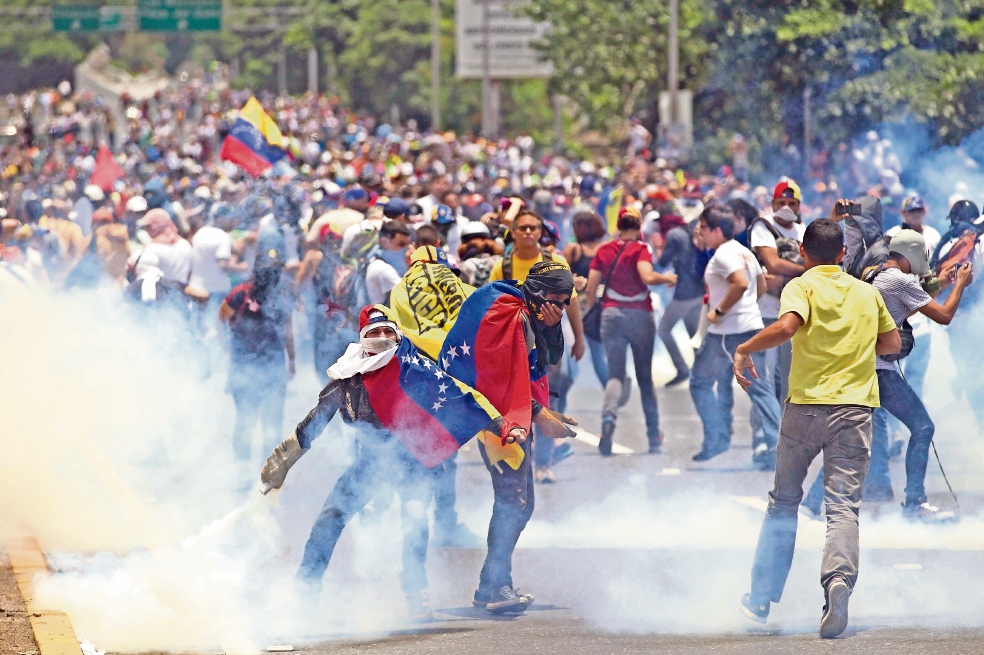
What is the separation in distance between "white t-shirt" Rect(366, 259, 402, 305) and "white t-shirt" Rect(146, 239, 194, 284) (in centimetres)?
162

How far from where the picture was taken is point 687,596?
6.50m

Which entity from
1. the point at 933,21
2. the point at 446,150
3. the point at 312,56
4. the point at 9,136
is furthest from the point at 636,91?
the point at 312,56

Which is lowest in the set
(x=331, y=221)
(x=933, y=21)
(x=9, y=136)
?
(x=9, y=136)

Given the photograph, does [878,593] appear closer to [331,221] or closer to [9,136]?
[331,221]

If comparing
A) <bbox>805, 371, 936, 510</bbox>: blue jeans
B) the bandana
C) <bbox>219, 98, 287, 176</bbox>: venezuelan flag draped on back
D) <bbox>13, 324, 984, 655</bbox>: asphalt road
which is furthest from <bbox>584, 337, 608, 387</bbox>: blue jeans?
<bbox>219, 98, 287, 176</bbox>: venezuelan flag draped on back

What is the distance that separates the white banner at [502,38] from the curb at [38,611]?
3643 centimetres

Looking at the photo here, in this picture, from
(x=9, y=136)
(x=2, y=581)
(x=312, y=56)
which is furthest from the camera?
(x=312, y=56)

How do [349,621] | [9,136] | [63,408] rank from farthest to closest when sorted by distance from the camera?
1. [9,136]
2. [63,408]
3. [349,621]

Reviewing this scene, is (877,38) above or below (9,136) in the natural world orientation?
above

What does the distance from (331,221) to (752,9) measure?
1161 centimetres

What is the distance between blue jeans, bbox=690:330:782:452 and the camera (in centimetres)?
936

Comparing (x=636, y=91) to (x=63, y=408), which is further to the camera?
(x=636, y=91)

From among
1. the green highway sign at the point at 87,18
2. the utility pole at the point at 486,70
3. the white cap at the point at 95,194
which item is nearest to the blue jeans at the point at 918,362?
the white cap at the point at 95,194

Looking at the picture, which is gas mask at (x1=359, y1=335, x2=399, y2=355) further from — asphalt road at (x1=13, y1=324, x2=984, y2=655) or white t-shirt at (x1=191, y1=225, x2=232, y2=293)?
white t-shirt at (x1=191, y1=225, x2=232, y2=293)
